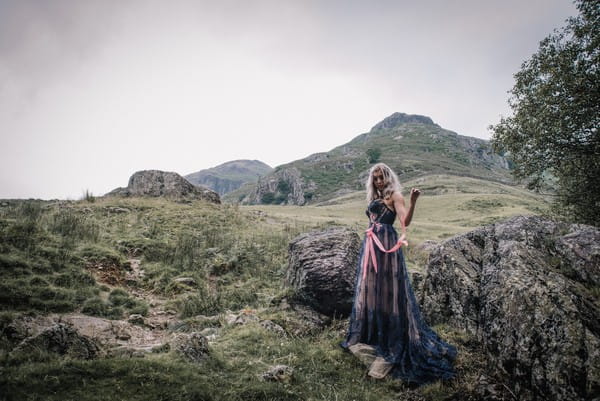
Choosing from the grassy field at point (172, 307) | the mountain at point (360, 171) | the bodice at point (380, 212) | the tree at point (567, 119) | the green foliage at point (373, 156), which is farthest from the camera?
the green foliage at point (373, 156)

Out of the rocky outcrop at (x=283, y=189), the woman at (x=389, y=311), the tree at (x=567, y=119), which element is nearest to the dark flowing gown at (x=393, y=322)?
the woman at (x=389, y=311)

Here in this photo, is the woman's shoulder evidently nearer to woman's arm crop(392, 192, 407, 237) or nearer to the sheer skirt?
woman's arm crop(392, 192, 407, 237)

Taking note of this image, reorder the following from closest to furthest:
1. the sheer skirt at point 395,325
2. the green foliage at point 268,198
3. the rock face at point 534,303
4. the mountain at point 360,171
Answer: the rock face at point 534,303 < the sheer skirt at point 395,325 < the mountain at point 360,171 < the green foliage at point 268,198

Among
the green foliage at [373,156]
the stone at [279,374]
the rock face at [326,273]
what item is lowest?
the stone at [279,374]

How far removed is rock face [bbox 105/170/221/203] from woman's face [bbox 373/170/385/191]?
19410 mm

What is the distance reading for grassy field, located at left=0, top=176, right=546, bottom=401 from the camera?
13.2 feet

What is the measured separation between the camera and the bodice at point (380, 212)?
6.40m

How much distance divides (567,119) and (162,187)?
23.8 m

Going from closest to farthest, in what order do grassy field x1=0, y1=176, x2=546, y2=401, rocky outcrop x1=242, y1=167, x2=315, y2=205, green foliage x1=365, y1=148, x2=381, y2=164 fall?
1. grassy field x1=0, y1=176, x2=546, y2=401
2. rocky outcrop x1=242, y1=167, x2=315, y2=205
3. green foliage x1=365, y1=148, x2=381, y2=164

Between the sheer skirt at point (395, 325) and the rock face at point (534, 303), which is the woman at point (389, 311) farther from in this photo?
the rock face at point (534, 303)

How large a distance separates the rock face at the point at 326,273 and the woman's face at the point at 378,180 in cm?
254

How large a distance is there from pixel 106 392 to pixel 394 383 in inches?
A: 167

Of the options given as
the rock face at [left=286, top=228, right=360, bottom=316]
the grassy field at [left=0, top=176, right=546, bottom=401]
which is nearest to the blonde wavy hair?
the rock face at [left=286, top=228, right=360, bottom=316]

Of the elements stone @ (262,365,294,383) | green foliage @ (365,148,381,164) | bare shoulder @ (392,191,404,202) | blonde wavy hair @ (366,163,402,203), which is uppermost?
green foliage @ (365,148,381,164)
